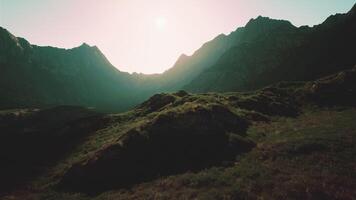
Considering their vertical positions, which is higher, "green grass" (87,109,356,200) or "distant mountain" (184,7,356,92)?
"distant mountain" (184,7,356,92)

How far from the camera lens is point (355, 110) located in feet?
156

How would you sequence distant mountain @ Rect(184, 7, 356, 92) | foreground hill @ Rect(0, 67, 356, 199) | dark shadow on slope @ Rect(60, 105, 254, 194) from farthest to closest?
1. distant mountain @ Rect(184, 7, 356, 92)
2. dark shadow on slope @ Rect(60, 105, 254, 194)
3. foreground hill @ Rect(0, 67, 356, 199)

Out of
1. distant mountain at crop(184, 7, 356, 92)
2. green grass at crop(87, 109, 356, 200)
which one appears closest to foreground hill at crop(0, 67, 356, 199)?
green grass at crop(87, 109, 356, 200)

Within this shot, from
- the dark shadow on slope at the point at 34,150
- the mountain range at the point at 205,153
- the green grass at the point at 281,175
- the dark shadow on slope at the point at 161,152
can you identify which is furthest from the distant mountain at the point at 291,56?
the dark shadow on slope at the point at 161,152

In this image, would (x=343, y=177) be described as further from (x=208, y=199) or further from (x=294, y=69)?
(x=294, y=69)

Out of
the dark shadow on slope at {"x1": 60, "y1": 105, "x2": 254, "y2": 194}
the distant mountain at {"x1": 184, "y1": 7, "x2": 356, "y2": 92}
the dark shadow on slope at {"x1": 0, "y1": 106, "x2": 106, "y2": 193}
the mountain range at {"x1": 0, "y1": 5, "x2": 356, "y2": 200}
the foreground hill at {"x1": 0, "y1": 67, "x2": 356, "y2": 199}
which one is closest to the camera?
the foreground hill at {"x1": 0, "y1": 67, "x2": 356, "y2": 199}

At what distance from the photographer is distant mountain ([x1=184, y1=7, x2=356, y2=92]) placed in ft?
397

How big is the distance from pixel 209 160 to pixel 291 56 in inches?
5304

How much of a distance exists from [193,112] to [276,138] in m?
10.4

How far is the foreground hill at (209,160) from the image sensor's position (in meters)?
22.8

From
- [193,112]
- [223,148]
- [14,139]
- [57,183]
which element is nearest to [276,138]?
[223,148]

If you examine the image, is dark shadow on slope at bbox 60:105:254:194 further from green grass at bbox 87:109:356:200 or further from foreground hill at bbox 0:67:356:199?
green grass at bbox 87:109:356:200

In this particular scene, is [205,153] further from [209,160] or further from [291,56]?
[291,56]

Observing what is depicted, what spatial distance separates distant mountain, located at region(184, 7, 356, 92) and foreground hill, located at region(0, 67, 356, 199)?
7546 centimetres
